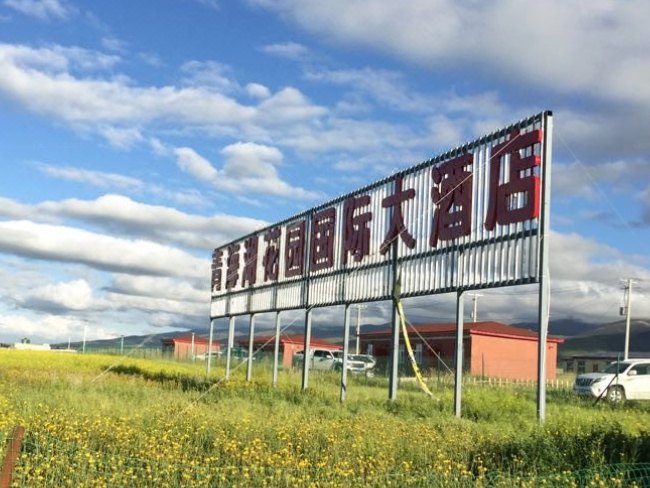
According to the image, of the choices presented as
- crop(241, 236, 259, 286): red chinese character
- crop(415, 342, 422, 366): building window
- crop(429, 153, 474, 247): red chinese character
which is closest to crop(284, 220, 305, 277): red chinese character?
crop(241, 236, 259, 286): red chinese character

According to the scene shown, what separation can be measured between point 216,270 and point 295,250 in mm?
11196

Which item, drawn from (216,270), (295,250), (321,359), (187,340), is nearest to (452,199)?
(295,250)

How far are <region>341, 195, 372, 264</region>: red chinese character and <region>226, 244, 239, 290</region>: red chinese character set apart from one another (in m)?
11.6

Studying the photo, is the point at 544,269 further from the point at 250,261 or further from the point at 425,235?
the point at 250,261

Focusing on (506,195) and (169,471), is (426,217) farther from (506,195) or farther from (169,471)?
(169,471)

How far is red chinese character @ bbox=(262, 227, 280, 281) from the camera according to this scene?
96.3ft

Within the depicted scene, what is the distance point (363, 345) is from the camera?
2655 inches

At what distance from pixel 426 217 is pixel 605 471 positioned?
1041cm

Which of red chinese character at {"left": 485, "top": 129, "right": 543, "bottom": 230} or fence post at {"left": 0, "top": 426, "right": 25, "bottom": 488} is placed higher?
red chinese character at {"left": 485, "top": 129, "right": 543, "bottom": 230}

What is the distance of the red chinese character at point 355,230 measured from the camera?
74.0ft

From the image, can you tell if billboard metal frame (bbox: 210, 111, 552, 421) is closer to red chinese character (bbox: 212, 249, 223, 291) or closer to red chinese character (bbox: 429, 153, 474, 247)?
red chinese character (bbox: 429, 153, 474, 247)

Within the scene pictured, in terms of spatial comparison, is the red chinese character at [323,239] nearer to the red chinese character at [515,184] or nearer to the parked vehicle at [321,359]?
the red chinese character at [515,184]

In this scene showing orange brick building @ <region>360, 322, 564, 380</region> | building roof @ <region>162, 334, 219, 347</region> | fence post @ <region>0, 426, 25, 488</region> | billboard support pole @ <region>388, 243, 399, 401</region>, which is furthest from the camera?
building roof @ <region>162, 334, 219, 347</region>

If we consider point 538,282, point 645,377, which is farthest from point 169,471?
point 645,377
